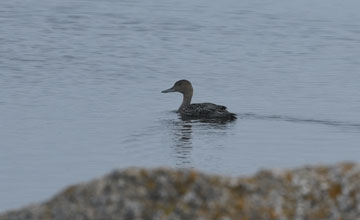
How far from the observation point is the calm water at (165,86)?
14.6m

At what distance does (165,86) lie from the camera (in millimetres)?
23891

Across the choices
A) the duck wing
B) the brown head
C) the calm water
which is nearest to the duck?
the duck wing

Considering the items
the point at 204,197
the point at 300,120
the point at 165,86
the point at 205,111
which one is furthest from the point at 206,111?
the point at 204,197

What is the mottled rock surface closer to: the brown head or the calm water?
the calm water

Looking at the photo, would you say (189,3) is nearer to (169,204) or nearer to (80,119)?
(80,119)

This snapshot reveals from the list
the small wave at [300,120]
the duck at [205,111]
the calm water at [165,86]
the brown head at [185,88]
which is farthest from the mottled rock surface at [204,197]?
the brown head at [185,88]

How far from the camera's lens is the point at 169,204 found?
3.79 m

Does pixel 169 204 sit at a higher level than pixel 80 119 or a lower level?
higher

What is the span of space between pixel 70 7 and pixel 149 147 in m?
27.7

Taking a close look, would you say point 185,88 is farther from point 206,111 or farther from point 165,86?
point 165,86

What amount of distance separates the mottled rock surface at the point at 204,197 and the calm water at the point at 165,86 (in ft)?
23.0

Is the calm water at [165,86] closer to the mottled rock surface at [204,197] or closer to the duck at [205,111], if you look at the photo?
the duck at [205,111]

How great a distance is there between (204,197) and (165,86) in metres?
20.1

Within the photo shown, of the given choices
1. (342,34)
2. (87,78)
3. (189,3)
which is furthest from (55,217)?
(189,3)
